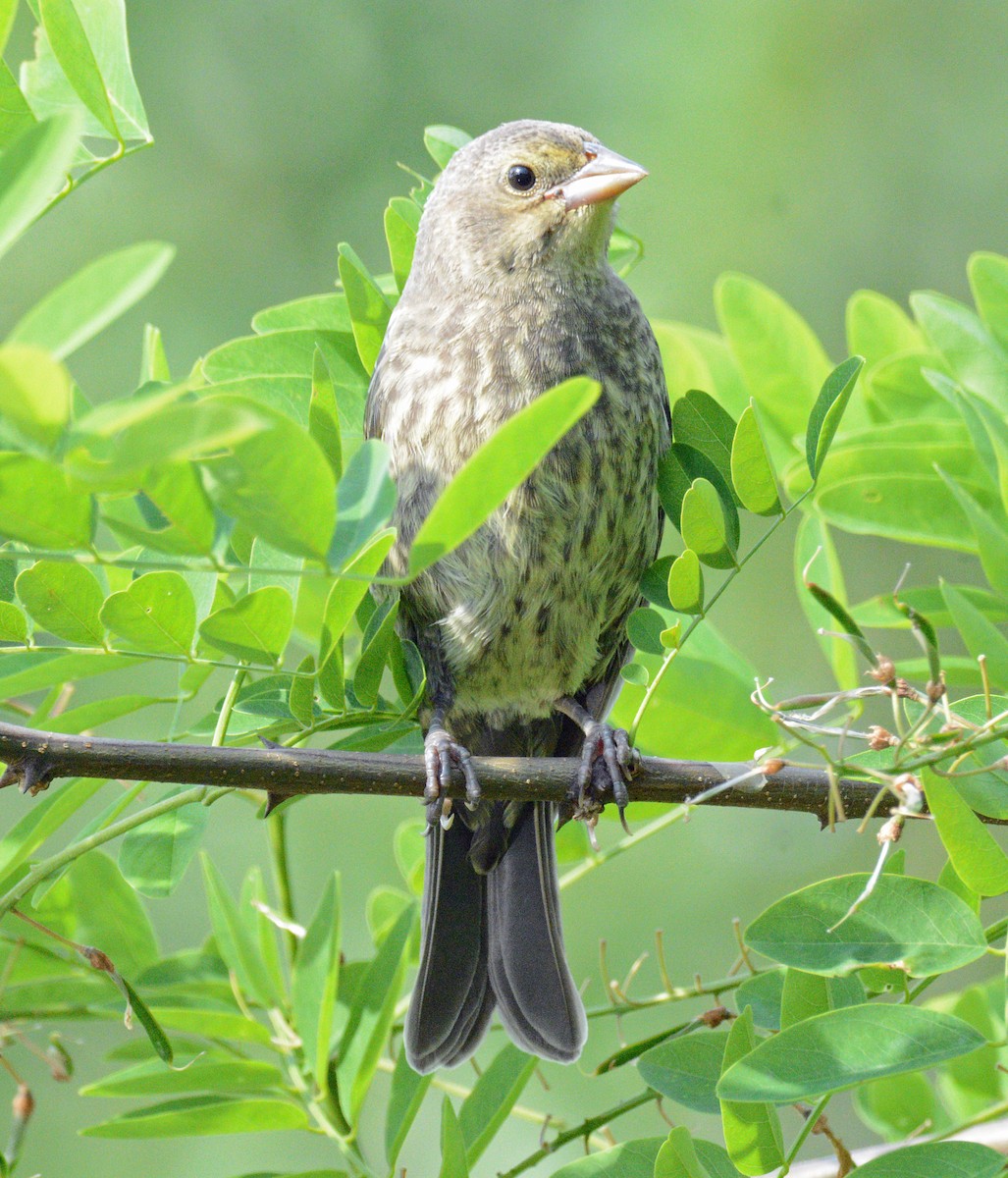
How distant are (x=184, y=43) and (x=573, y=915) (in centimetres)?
461

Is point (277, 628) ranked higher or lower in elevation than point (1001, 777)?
higher

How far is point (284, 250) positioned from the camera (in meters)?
6.58

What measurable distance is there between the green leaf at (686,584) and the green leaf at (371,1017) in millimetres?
618

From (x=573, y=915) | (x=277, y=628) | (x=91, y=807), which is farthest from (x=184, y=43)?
(x=277, y=628)

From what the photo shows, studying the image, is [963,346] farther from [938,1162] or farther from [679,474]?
[938,1162]

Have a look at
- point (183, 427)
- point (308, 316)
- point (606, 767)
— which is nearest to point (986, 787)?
point (606, 767)

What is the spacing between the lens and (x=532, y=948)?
2678 millimetres

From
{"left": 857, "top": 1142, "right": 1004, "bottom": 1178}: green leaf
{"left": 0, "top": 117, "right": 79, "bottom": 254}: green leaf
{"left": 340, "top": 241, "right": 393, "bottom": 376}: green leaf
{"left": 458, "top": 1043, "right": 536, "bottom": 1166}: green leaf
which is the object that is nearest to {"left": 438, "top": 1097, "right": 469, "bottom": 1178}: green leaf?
{"left": 458, "top": 1043, "right": 536, "bottom": 1166}: green leaf

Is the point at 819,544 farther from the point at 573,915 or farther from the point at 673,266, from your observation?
the point at 673,266

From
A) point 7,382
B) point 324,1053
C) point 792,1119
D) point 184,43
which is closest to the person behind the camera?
point 7,382

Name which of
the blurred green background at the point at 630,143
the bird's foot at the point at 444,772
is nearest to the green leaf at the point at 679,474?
the bird's foot at the point at 444,772

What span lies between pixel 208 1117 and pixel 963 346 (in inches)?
65.2

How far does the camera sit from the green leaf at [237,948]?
7.16 feet

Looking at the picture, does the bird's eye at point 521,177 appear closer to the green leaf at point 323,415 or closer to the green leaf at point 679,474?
the green leaf at point 679,474
